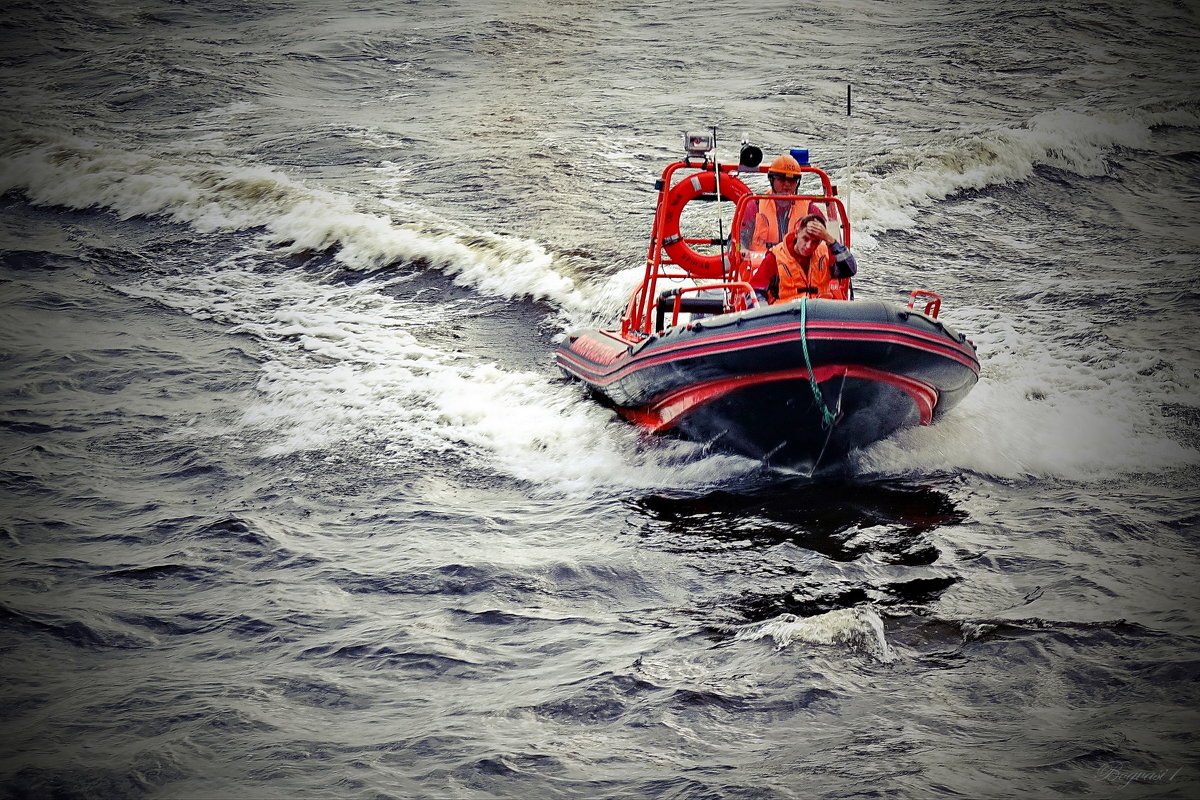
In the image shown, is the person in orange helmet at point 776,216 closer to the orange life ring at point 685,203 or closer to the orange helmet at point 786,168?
the orange helmet at point 786,168

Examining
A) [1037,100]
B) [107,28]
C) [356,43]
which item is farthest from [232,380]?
[107,28]

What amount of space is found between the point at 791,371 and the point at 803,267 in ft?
2.63

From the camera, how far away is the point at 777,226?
641 cm

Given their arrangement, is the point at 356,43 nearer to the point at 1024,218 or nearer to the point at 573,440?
the point at 1024,218

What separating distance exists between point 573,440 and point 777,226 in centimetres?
177

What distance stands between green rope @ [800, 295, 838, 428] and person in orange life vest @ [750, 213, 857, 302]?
0.55 metres

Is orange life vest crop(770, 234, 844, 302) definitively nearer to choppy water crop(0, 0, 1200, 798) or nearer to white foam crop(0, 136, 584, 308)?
choppy water crop(0, 0, 1200, 798)

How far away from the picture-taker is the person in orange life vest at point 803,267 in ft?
19.0

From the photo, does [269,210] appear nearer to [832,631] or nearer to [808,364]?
[808,364]

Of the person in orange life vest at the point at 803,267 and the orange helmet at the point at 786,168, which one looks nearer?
the person in orange life vest at the point at 803,267

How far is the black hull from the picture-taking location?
525 cm

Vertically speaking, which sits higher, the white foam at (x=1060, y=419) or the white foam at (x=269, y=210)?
the white foam at (x=269, y=210)

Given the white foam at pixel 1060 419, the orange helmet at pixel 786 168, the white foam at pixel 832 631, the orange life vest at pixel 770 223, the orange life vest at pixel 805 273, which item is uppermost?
the orange helmet at pixel 786 168

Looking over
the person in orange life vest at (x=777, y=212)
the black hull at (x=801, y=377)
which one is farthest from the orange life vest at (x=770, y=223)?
the black hull at (x=801, y=377)
